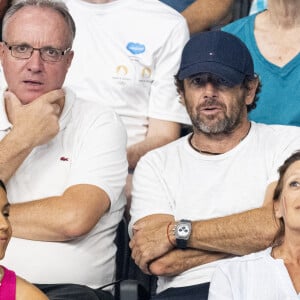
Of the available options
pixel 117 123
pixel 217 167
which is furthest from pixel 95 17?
pixel 217 167

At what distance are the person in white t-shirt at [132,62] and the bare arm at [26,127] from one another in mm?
665

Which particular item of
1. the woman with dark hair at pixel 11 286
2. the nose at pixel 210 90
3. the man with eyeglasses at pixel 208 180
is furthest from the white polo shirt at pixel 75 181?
the woman with dark hair at pixel 11 286

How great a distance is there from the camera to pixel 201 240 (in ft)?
14.1

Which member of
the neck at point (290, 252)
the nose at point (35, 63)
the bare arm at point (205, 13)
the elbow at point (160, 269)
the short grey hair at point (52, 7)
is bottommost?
the elbow at point (160, 269)

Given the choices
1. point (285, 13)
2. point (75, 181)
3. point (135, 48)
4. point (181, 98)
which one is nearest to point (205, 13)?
point (135, 48)

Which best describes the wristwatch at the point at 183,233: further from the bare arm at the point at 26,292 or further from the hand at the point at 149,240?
the bare arm at the point at 26,292

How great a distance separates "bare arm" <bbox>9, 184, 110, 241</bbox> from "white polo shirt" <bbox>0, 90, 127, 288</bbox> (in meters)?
0.06

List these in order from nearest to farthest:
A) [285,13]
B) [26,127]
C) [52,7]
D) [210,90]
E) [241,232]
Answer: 1. [241,232]
2. [26,127]
3. [210,90]
4. [52,7]
5. [285,13]

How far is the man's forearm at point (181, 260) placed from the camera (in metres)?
4.35

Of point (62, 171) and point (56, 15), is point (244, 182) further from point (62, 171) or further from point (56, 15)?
point (56, 15)

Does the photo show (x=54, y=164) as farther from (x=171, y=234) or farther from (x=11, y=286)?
(x=11, y=286)

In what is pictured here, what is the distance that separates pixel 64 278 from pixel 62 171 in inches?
18.1

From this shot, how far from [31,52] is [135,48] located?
0.81 metres

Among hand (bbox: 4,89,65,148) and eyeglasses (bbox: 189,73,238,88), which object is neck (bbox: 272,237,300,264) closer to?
eyeglasses (bbox: 189,73,238,88)
